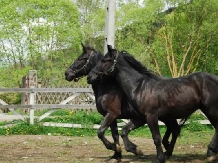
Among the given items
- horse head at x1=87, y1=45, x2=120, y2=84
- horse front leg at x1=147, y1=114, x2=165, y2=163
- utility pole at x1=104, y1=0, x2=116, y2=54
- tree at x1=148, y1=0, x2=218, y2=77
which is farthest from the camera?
Result: tree at x1=148, y1=0, x2=218, y2=77

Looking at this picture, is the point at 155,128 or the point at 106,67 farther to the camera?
the point at 106,67

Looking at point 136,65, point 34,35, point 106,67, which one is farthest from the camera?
point 34,35

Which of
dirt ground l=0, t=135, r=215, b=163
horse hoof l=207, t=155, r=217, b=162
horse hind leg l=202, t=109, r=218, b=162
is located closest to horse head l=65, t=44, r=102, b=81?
dirt ground l=0, t=135, r=215, b=163

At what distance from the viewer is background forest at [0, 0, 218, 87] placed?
122 feet

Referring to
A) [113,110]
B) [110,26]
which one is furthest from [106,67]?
[110,26]

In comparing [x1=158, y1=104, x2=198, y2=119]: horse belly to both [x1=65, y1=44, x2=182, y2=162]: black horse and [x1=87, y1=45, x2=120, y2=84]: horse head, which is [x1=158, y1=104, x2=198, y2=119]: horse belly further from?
[x1=87, y1=45, x2=120, y2=84]: horse head

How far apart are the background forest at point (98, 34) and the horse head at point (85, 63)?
24.6 metres

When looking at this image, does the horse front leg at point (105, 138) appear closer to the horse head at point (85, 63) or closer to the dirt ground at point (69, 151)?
the dirt ground at point (69, 151)

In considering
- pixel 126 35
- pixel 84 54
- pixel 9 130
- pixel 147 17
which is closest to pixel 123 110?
pixel 84 54

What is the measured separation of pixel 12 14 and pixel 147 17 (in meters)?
14.2

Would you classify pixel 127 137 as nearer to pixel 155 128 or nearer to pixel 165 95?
pixel 155 128

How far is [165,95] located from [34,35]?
3076cm

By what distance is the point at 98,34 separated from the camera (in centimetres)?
4647

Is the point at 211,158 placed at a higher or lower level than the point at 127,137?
lower
